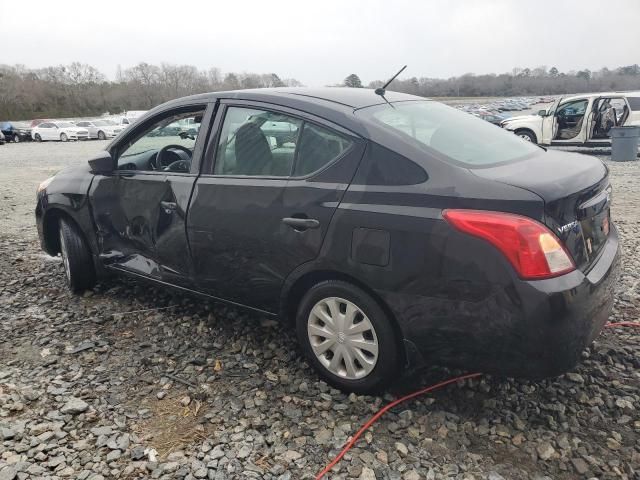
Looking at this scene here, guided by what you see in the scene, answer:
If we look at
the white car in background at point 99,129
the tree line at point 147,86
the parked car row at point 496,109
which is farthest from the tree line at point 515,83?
the white car in background at point 99,129

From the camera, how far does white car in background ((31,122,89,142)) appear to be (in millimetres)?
35812

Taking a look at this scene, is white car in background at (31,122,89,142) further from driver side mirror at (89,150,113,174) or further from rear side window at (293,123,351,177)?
rear side window at (293,123,351,177)

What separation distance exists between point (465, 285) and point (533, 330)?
330 millimetres

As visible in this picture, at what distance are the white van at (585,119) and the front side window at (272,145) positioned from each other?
1314 centimetres

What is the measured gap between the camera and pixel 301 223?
8.68 ft

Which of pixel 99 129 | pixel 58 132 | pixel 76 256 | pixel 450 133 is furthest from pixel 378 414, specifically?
pixel 58 132

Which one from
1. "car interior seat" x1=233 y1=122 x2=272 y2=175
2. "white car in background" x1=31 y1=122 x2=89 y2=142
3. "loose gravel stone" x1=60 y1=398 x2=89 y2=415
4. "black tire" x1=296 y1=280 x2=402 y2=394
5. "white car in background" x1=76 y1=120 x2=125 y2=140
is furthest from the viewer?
"white car in background" x1=76 y1=120 x2=125 y2=140

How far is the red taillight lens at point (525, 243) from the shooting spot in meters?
2.11

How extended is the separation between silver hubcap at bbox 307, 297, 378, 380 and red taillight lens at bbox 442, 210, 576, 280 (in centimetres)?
77

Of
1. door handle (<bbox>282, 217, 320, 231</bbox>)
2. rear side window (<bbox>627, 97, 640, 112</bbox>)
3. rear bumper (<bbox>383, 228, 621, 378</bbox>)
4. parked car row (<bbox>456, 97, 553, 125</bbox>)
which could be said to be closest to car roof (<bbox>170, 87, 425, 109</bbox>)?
door handle (<bbox>282, 217, 320, 231</bbox>)

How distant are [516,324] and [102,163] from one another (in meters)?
3.00

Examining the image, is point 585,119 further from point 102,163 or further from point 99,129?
point 99,129

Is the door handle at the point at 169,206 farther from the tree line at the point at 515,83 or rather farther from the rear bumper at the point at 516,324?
the tree line at the point at 515,83

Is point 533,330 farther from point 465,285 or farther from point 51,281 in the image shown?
point 51,281
